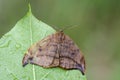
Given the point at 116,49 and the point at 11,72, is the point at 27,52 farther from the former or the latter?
the point at 116,49

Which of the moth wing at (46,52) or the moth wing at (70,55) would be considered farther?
the moth wing at (70,55)

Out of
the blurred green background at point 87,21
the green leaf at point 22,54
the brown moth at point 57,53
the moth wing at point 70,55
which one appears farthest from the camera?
the blurred green background at point 87,21

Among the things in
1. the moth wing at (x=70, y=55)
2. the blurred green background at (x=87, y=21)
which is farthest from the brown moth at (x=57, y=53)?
the blurred green background at (x=87, y=21)

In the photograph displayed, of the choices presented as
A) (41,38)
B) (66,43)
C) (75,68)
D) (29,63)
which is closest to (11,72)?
(29,63)

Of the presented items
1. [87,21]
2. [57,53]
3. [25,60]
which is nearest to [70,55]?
[57,53]

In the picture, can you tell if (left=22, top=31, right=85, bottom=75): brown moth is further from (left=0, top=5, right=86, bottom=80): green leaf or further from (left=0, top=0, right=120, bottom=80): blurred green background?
(left=0, top=0, right=120, bottom=80): blurred green background

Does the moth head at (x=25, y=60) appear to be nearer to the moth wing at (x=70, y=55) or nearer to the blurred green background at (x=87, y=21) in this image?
the moth wing at (x=70, y=55)
